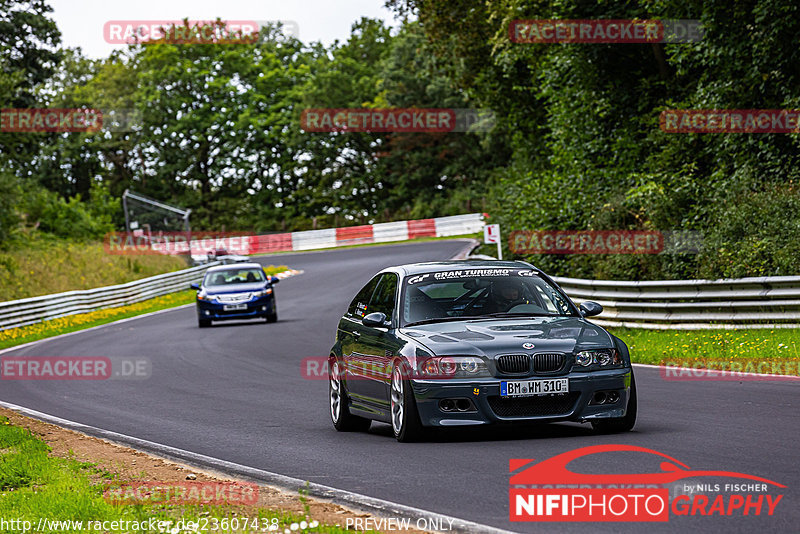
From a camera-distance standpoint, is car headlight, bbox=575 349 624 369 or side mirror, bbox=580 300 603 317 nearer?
car headlight, bbox=575 349 624 369

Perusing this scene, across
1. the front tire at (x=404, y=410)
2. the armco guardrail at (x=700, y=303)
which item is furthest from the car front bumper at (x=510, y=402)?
the armco guardrail at (x=700, y=303)

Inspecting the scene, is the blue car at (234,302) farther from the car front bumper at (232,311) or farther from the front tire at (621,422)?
the front tire at (621,422)

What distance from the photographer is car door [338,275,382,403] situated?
1033 centimetres

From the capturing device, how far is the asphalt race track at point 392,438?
689 centimetres

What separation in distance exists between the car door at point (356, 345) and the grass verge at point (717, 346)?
5.12 meters

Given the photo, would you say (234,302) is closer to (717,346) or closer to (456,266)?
(717,346)

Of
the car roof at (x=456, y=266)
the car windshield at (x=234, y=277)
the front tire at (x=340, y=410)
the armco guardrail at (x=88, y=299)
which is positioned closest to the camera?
the car roof at (x=456, y=266)

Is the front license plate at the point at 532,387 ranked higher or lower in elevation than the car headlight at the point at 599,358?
lower

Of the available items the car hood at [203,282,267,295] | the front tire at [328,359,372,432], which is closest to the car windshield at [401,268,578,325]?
the front tire at [328,359,372,432]

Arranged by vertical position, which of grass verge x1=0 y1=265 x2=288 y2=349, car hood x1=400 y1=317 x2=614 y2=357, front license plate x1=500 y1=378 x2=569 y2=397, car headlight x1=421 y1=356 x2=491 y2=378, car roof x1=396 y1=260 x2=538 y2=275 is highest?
car roof x1=396 y1=260 x2=538 y2=275

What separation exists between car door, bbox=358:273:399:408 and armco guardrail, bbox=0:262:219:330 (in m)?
22.3

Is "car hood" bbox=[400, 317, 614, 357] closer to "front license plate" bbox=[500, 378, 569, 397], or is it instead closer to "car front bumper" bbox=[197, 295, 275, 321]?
"front license plate" bbox=[500, 378, 569, 397]

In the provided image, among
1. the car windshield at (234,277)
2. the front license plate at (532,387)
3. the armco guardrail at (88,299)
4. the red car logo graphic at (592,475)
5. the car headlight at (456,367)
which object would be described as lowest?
the armco guardrail at (88,299)

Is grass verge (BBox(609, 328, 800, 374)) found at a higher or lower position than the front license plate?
lower
